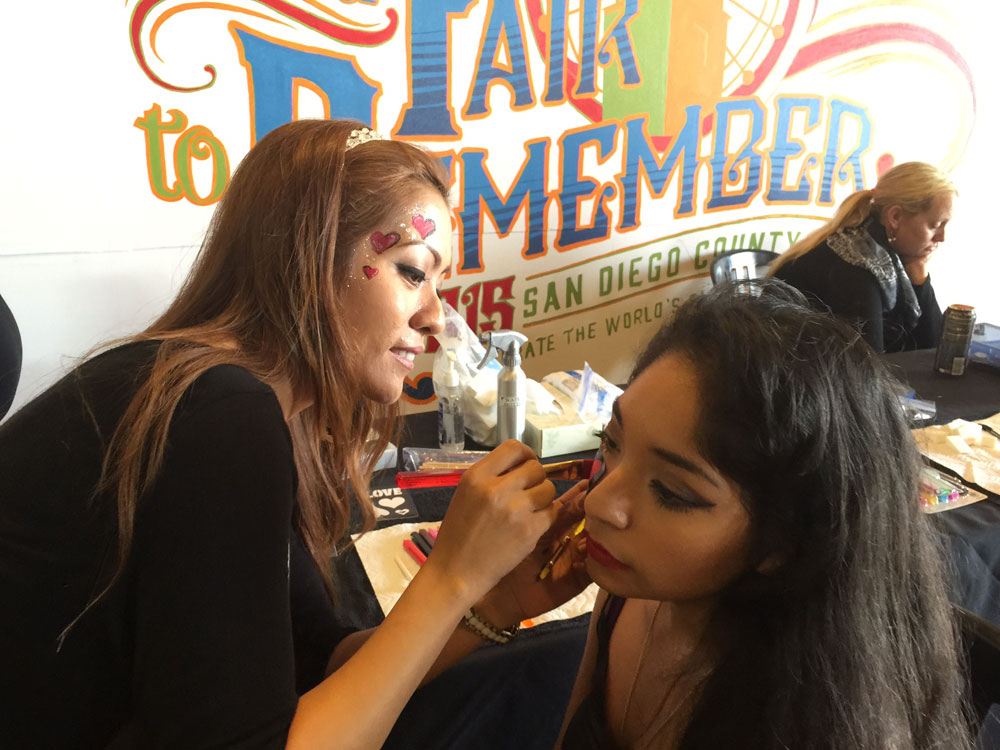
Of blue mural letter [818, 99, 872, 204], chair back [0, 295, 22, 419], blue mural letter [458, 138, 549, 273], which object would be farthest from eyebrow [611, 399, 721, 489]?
blue mural letter [818, 99, 872, 204]

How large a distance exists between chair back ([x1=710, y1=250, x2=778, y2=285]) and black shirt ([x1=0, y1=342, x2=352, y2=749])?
2.17 metres

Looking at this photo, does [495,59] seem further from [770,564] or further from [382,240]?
[770,564]

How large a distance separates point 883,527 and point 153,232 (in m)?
1.89

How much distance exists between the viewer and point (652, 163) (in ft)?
8.57

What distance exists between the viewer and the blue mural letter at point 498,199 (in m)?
2.32

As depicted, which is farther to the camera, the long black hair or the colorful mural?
the colorful mural

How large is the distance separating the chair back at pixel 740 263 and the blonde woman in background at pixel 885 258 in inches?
9.7

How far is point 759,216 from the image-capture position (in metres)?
2.93

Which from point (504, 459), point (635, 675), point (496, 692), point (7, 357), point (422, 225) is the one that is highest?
point (422, 225)

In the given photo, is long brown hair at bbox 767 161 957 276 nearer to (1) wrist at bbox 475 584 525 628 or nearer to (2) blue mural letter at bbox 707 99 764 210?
(2) blue mural letter at bbox 707 99 764 210

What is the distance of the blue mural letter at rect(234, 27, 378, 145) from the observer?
195 centimetres

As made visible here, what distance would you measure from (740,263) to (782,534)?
2.23m

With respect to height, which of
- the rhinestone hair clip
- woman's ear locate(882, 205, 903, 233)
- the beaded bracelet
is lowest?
the beaded bracelet

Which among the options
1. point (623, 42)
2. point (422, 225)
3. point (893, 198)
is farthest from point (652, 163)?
point (422, 225)
